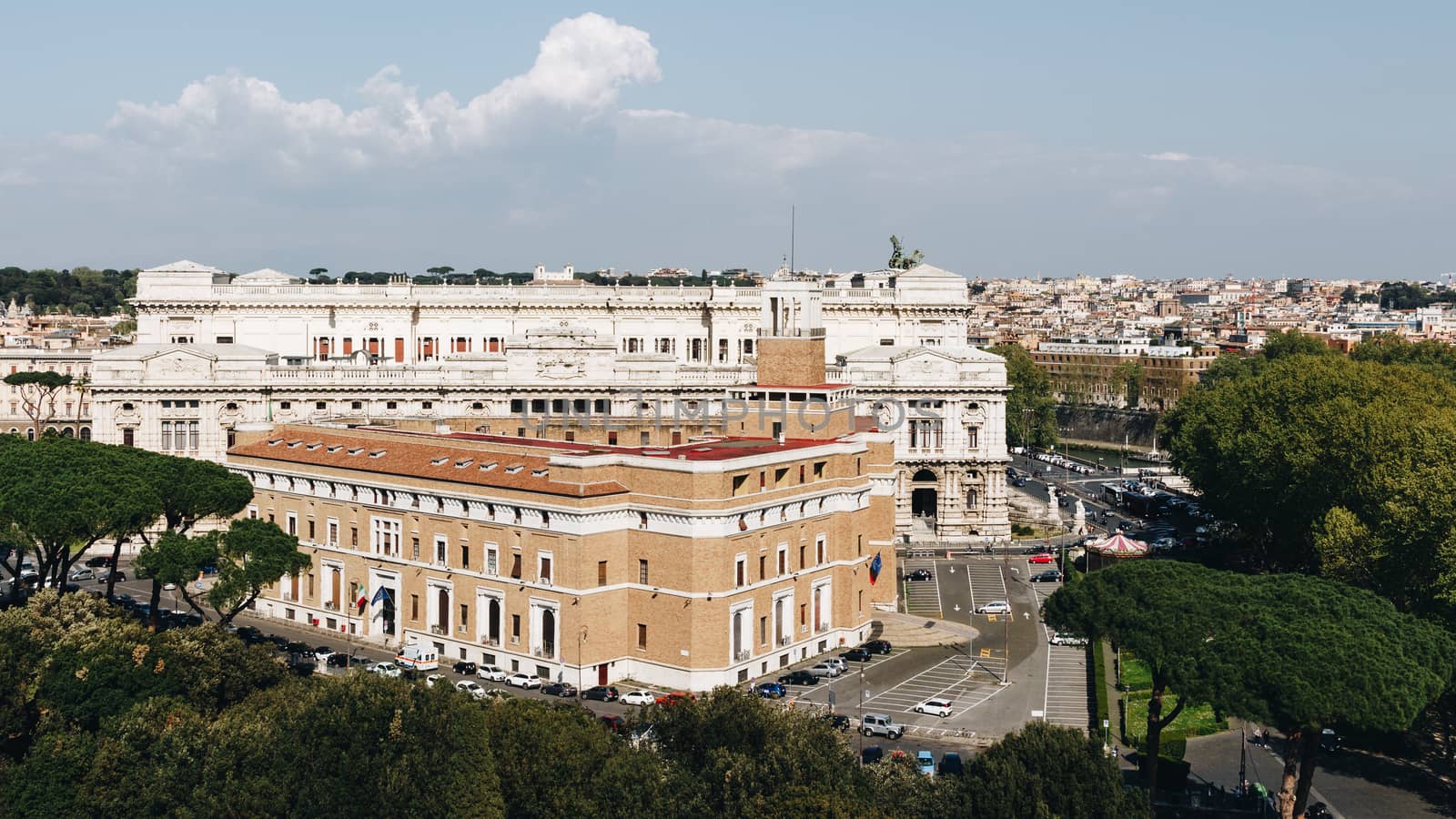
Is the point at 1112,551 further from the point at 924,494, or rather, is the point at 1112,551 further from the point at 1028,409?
the point at 1028,409

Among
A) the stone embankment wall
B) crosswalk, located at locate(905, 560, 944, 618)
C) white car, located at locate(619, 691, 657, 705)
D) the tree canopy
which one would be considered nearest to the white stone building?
crosswalk, located at locate(905, 560, 944, 618)

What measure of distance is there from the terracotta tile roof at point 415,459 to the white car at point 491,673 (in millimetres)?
7033

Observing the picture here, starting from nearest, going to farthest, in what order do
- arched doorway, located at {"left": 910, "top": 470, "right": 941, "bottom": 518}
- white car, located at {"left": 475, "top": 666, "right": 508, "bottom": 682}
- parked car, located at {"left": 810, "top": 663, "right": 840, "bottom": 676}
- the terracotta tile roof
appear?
white car, located at {"left": 475, "top": 666, "right": 508, "bottom": 682} → the terracotta tile roof → parked car, located at {"left": 810, "top": 663, "right": 840, "bottom": 676} → arched doorway, located at {"left": 910, "top": 470, "right": 941, "bottom": 518}

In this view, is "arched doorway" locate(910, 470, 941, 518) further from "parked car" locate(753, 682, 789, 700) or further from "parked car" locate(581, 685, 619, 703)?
"parked car" locate(581, 685, 619, 703)

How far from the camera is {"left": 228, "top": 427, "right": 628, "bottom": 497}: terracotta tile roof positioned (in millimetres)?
62562

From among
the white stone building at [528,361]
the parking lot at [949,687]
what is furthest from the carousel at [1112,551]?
the parking lot at [949,687]

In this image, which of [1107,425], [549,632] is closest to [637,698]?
[549,632]

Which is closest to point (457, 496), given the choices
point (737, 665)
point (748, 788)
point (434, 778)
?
point (737, 665)

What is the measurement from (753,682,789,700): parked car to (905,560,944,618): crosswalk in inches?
663

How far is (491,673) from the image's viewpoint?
206ft

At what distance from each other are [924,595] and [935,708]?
22.3 m

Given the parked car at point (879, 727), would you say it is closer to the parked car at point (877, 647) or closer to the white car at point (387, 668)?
the parked car at point (877, 647)

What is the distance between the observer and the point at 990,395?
99.2m

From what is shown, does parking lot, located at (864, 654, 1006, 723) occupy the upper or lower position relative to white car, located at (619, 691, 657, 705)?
lower
